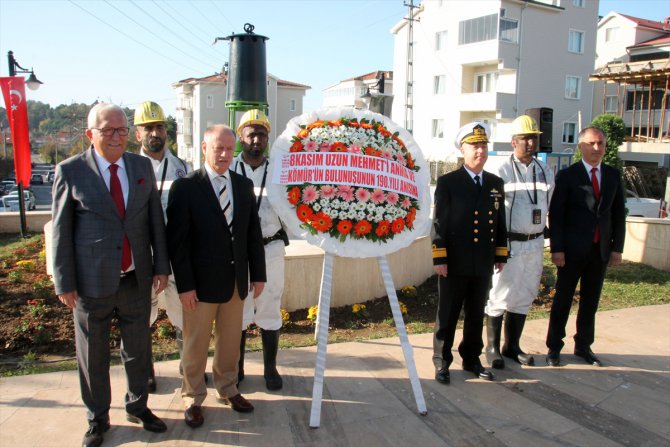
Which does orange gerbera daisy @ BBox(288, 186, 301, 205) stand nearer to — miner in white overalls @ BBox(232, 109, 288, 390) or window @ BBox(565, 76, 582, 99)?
miner in white overalls @ BBox(232, 109, 288, 390)

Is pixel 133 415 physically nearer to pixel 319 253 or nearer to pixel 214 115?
pixel 319 253

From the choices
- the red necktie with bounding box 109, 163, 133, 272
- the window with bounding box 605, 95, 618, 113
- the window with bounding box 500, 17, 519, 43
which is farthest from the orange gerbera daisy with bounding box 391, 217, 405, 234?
the window with bounding box 605, 95, 618, 113

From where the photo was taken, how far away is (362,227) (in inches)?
136

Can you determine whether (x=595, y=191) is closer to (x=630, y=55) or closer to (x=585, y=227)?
(x=585, y=227)

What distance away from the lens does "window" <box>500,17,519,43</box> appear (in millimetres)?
29141

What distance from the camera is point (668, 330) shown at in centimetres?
555

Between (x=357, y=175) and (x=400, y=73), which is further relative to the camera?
(x=400, y=73)

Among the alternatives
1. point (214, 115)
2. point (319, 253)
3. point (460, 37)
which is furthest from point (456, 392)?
point (214, 115)

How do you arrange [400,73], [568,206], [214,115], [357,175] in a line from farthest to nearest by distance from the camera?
1. [214,115]
2. [400,73]
3. [568,206]
4. [357,175]

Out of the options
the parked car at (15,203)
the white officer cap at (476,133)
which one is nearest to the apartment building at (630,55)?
the white officer cap at (476,133)

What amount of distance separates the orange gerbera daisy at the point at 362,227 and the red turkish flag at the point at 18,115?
9.14 metres

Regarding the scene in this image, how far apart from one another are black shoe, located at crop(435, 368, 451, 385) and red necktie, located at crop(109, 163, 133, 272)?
2586 mm

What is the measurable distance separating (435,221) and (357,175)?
939 millimetres

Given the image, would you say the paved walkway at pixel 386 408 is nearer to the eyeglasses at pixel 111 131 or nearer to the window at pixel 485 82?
the eyeglasses at pixel 111 131
